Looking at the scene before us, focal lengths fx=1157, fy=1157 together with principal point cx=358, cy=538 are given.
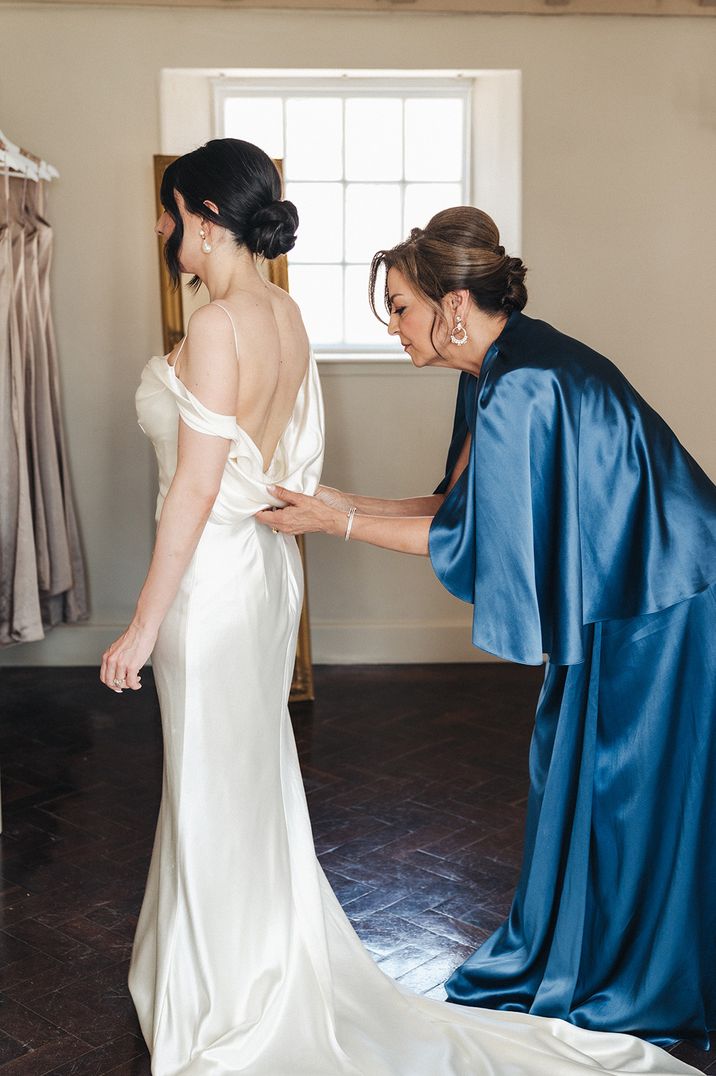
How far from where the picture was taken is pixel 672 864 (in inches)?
104

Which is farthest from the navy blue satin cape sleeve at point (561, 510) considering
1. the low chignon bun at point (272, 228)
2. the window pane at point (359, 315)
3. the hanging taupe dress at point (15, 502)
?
the window pane at point (359, 315)

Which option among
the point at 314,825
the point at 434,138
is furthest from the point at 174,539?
the point at 434,138

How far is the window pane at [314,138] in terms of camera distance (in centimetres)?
589

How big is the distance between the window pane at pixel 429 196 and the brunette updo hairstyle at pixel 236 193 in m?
3.85

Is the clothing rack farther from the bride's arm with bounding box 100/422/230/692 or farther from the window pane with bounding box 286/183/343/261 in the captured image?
the bride's arm with bounding box 100/422/230/692

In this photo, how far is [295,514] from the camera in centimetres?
244

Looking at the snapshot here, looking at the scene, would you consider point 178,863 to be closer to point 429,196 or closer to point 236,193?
point 236,193

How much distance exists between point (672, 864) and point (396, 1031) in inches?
28.5

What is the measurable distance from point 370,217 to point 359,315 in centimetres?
51

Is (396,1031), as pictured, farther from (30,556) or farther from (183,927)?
(30,556)

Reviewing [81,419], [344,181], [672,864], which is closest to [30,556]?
[81,419]

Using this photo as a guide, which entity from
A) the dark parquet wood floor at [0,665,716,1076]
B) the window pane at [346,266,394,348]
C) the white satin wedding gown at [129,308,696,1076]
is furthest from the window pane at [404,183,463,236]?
the white satin wedding gown at [129,308,696,1076]

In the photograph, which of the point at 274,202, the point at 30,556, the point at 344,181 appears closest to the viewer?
the point at 274,202

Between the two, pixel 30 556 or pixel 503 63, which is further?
pixel 503 63
